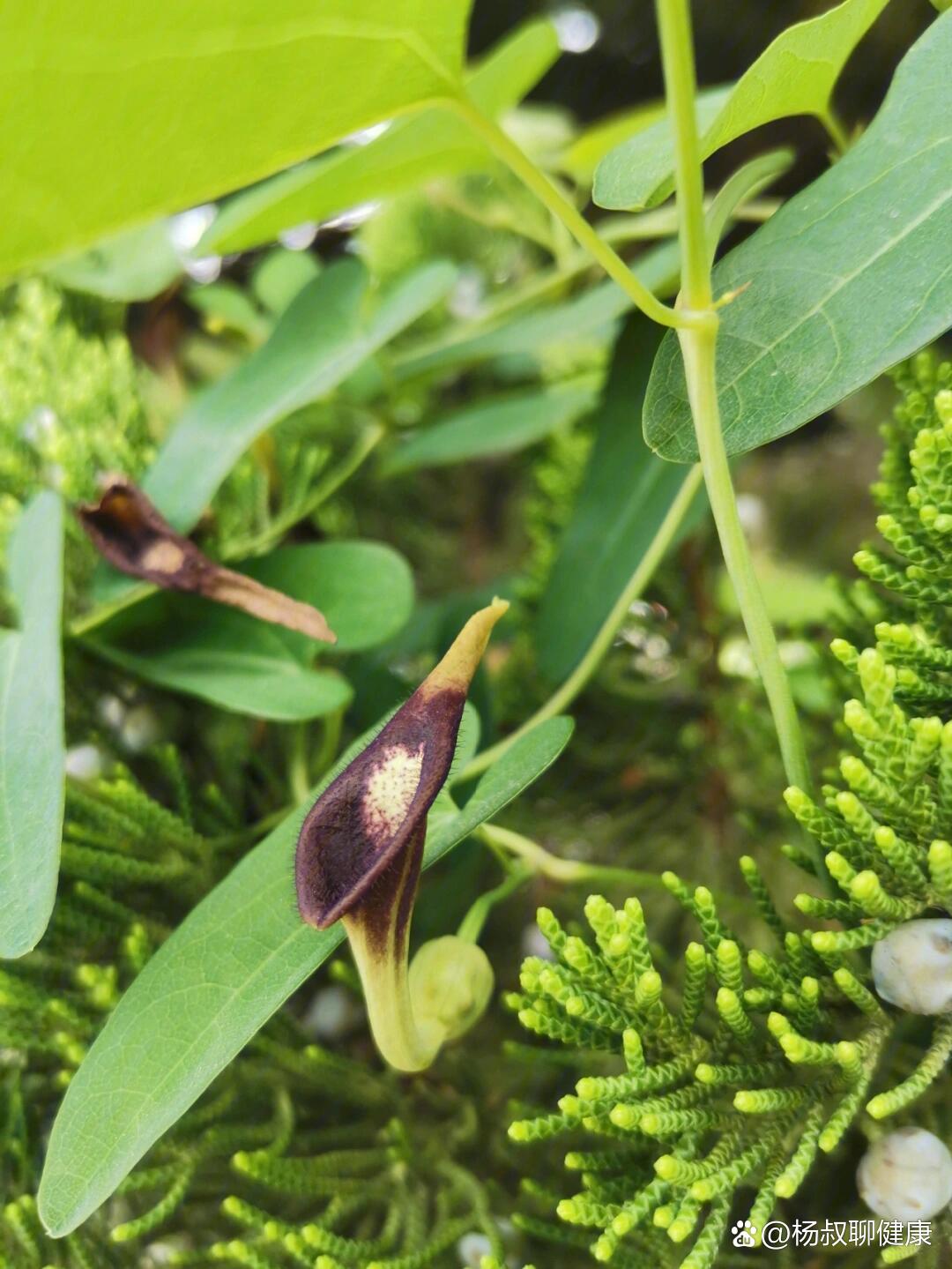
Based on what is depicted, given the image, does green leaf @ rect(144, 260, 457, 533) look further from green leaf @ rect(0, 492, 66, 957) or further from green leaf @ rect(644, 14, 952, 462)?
green leaf @ rect(644, 14, 952, 462)

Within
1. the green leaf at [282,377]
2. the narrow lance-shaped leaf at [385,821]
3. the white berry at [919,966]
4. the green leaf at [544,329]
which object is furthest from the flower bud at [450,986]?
the green leaf at [544,329]

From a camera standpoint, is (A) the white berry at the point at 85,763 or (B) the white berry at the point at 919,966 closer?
(B) the white berry at the point at 919,966

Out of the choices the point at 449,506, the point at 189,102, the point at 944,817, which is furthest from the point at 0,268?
the point at 449,506

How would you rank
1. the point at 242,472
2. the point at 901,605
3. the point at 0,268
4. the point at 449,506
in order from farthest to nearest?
the point at 449,506 < the point at 242,472 < the point at 901,605 < the point at 0,268

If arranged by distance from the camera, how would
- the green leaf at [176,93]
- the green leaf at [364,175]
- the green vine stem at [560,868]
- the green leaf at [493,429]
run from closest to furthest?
the green leaf at [176,93]
the green vine stem at [560,868]
the green leaf at [364,175]
the green leaf at [493,429]

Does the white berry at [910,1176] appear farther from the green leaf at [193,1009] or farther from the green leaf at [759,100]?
the green leaf at [759,100]

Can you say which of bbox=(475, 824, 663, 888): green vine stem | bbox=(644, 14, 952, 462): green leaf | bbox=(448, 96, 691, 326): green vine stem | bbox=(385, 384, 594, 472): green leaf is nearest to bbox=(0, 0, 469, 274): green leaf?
bbox=(448, 96, 691, 326): green vine stem

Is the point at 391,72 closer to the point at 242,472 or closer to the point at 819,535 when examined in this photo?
the point at 242,472
